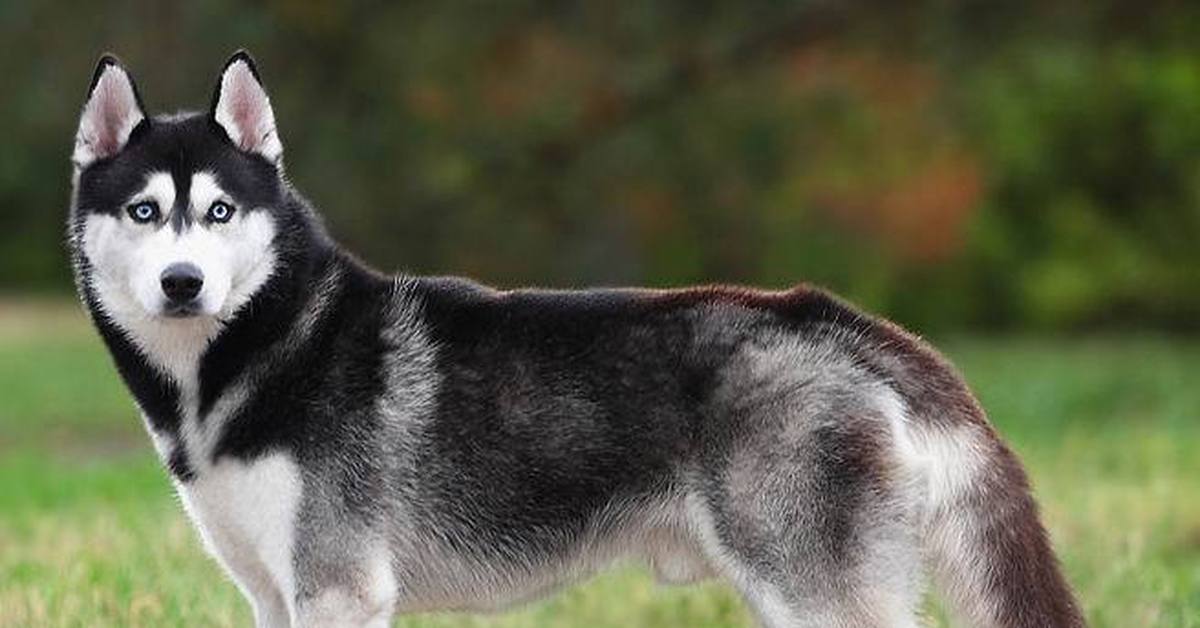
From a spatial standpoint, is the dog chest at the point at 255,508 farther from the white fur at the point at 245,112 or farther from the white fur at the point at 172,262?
the white fur at the point at 245,112

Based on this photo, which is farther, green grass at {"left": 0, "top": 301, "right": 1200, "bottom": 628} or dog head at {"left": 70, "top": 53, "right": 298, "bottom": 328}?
green grass at {"left": 0, "top": 301, "right": 1200, "bottom": 628}

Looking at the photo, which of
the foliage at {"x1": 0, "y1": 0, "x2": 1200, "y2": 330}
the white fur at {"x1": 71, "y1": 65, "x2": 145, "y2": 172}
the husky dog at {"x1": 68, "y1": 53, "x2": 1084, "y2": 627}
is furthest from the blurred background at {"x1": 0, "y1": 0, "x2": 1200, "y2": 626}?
the white fur at {"x1": 71, "y1": 65, "x2": 145, "y2": 172}

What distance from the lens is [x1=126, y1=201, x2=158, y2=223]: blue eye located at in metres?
5.39

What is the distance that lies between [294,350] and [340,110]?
14923 mm

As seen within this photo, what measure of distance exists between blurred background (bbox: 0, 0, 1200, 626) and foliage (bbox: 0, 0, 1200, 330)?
1.4 inches

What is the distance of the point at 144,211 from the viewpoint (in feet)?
17.7

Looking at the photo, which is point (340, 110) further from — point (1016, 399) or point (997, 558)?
point (997, 558)

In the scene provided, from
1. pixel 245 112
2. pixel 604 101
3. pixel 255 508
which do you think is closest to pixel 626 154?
pixel 604 101

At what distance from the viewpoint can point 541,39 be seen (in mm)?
20203

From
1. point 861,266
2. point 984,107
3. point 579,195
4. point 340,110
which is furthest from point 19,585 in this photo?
point 861,266

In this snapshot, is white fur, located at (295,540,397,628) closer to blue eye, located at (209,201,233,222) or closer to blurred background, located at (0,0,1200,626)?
blue eye, located at (209,201,233,222)

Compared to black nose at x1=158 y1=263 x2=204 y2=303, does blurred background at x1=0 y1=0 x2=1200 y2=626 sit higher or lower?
lower

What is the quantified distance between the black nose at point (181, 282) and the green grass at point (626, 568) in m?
1.60

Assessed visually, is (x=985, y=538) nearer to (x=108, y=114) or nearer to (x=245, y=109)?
(x=245, y=109)
